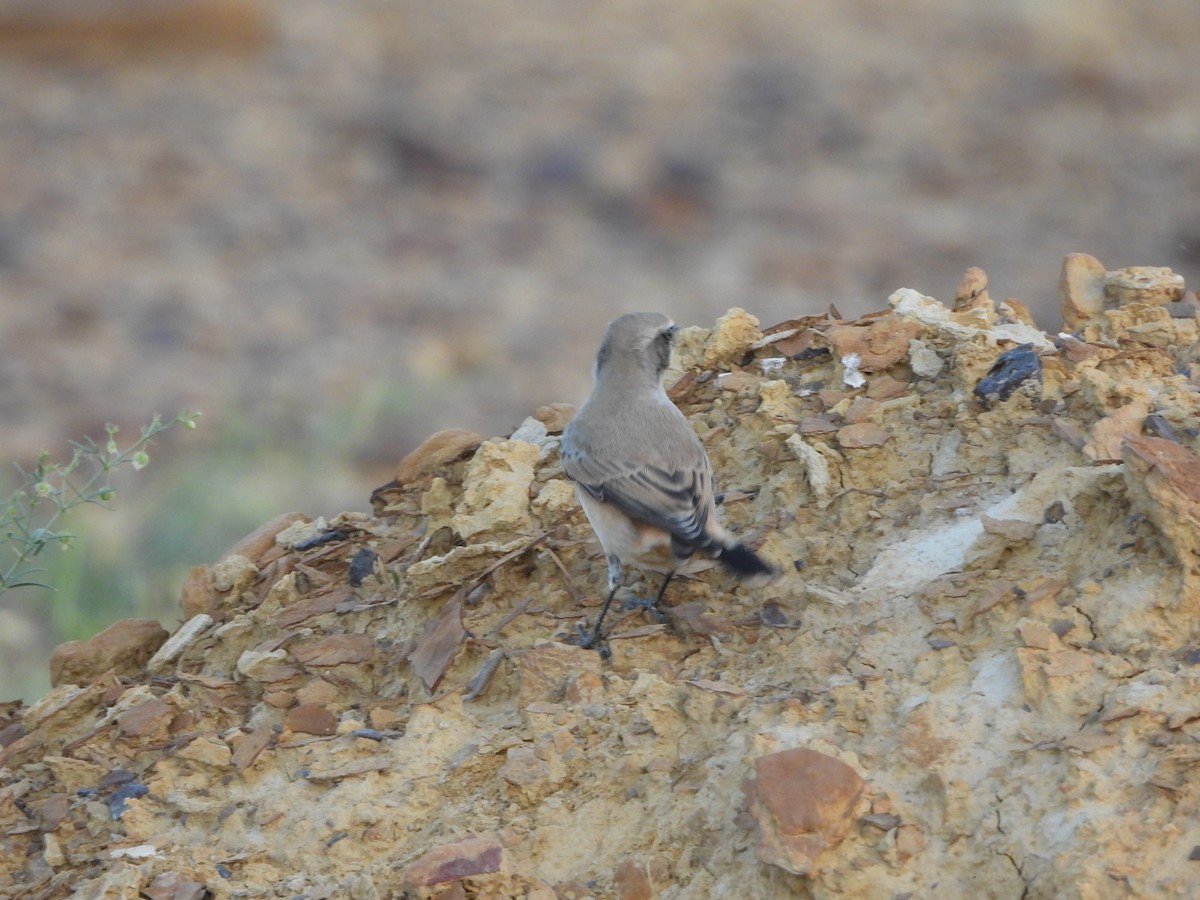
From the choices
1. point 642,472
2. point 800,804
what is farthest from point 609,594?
point 800,804

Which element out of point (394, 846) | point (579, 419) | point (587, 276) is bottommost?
point (587, 276)

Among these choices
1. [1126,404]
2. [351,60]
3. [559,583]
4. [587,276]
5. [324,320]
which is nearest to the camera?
[1126,404]

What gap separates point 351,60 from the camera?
17406mm

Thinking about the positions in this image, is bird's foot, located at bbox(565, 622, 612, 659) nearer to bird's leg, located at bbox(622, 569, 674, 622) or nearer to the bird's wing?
bird's leg, located at bbox(622, 569, 674, 622)

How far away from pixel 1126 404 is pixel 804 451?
93cm

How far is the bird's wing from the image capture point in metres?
4.47

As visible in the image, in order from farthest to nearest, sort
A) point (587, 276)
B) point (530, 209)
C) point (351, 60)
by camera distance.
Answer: point (351, 60) < point (530, 209) < point (587, 276)

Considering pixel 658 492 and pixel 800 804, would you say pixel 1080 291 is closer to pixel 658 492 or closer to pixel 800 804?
pixel 658 492

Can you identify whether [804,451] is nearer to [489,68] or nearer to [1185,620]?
[1185,620]

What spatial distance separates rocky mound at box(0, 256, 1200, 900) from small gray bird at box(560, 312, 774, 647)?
175mm

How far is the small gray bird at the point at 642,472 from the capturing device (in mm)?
4469

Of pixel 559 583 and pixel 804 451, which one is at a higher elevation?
pixel 804 451

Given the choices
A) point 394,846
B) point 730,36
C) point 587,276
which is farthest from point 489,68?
point 394,846

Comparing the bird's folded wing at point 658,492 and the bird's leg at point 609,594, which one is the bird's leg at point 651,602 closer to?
the bird's leg at point 609,594
